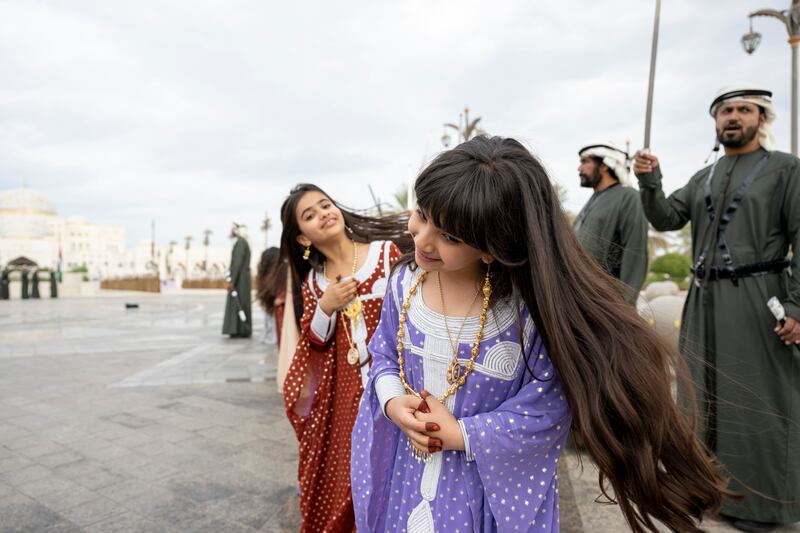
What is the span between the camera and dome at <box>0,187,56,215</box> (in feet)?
199

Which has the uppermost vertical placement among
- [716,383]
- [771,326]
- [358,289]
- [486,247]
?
[486,247]

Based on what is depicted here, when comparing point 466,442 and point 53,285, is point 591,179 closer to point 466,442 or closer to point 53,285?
point 466,442

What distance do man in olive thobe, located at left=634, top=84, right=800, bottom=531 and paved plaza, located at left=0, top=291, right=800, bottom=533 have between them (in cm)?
37

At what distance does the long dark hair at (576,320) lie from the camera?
1395mm

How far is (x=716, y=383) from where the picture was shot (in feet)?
9.71

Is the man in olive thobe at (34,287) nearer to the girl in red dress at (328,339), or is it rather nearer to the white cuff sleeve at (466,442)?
the girl in red dress at (328,339)

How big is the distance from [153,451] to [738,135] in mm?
4385

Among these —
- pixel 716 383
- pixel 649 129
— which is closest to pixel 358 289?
pixel 649 129

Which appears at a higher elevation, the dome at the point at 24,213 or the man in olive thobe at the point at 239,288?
the dome at the point at 24,213

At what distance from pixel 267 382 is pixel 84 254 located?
94.5m

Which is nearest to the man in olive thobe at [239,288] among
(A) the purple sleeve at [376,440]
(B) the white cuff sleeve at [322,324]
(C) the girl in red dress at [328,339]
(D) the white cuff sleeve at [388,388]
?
(C) the girl in red dress at [328,339]

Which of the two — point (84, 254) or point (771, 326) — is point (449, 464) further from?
point (84, 254)

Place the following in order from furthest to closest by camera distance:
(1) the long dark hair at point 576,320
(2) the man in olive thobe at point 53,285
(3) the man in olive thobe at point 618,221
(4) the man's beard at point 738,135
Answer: (2) the man in olive thobe at point 53,285 → (3) the man in olive thobe at point 618,221 → (4) the man's beard at point 738,135 → (1) the long dark hair at point 576,320

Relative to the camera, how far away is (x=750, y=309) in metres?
2.88
